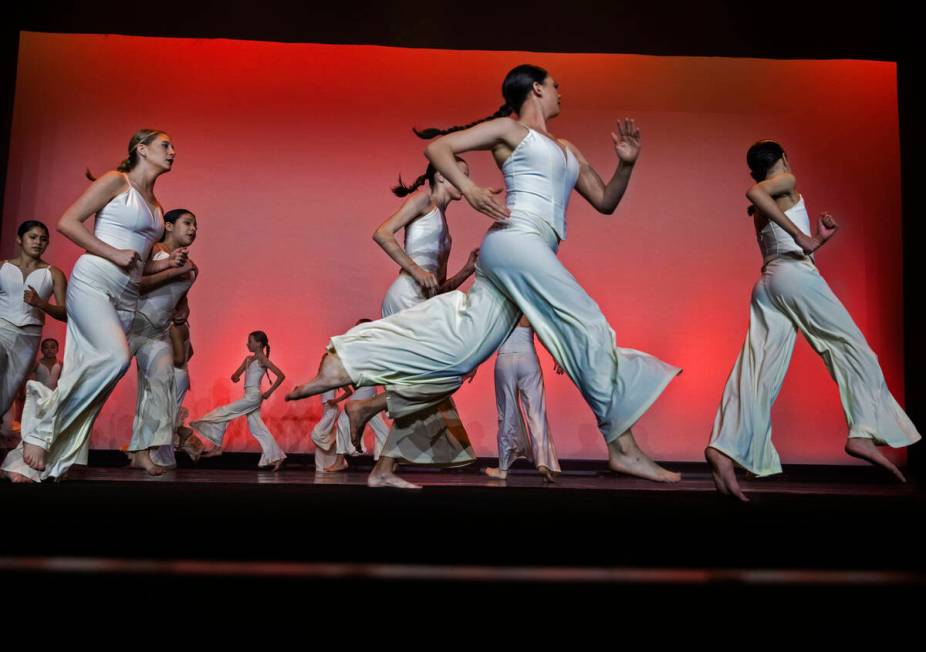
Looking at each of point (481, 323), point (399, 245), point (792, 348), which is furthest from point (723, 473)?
point (399, 245)

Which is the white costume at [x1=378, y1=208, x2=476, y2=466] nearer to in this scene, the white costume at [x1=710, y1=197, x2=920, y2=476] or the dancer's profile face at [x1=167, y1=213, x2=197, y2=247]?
the white costume at [x1=710, y1=197, x2=920, y2=476]

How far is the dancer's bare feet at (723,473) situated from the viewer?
3.31 m

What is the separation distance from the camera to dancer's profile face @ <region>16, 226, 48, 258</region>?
5668 mm

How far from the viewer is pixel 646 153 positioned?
9.20 meters

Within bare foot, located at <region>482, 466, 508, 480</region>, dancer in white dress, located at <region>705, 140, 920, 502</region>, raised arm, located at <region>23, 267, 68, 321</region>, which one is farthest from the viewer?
bare foot, located at <region>482, 466, 508, 480</region>

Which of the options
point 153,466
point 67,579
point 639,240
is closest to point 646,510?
point 67,579

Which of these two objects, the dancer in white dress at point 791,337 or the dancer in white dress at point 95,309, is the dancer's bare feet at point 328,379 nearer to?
the dancer in white dress at point 95,309

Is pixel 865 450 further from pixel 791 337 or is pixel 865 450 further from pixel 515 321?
pixel 515 321

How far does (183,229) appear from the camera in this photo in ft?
17.8

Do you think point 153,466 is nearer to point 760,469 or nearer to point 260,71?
point 760,469

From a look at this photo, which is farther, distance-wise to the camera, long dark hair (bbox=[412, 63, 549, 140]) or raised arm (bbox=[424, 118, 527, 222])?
long dark hair (bbox=[412, 63, 549, 140])

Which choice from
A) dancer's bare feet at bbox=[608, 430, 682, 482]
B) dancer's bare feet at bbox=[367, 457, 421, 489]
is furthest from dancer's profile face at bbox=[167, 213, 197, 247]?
dancer's bare feet at bbox=[608, 430, 682, 482]

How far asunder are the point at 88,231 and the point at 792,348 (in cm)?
322

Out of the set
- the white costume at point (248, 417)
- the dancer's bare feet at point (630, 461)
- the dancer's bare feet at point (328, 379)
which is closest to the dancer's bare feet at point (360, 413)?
the dancer's bare feet at point (328, 379)
